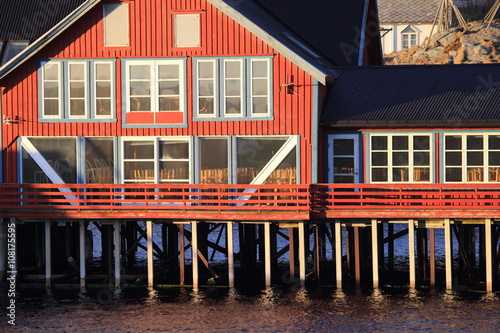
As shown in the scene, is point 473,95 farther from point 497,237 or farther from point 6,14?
point 6,14

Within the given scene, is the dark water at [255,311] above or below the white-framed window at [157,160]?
below

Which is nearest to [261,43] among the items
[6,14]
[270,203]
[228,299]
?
[270,203]

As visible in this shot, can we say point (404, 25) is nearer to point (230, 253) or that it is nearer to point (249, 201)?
point (230, 253)

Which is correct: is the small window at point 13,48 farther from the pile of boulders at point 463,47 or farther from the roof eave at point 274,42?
the pile of boulders at point 463,47

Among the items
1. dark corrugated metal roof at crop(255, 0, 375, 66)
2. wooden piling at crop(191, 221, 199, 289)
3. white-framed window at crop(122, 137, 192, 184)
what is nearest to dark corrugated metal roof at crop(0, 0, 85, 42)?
dark corrugated metal roof at crop(255, 0, 375, 66)

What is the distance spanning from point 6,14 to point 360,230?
25112 mm

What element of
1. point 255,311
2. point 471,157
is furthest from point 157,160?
Answer: point 471,157

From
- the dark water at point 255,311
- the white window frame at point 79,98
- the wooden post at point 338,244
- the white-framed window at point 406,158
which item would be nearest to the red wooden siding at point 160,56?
the white window frame at point 79,98

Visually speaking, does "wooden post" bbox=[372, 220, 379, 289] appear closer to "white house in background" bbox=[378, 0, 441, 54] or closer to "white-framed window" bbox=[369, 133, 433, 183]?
"white-framed window" bbox=[369, 133, 433, 183]

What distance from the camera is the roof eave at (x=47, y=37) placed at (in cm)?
4244

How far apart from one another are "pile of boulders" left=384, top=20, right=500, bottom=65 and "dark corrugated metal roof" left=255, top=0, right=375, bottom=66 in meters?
33.2

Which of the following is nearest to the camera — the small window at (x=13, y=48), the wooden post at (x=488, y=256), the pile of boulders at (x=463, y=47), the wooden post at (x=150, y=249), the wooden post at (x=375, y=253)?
the wooden post at (x=488, y=256)

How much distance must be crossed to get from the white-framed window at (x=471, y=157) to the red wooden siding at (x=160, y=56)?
540 cm

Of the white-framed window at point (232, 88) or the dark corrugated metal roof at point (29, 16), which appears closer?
the white-framed window at point (232, 88)
